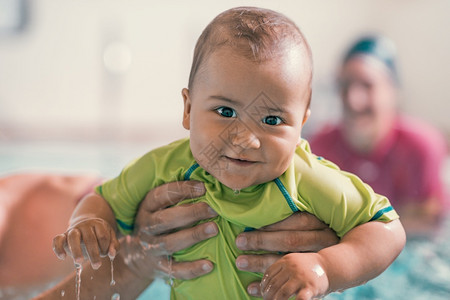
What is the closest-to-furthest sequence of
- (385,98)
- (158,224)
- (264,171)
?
1. (264,171)
2. (158,224)
3. (385,98)

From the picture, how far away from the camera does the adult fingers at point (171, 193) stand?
34.9 inches

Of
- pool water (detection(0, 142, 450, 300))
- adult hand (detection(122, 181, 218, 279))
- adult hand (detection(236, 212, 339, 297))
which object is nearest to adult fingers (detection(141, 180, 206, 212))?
adult hand (detection(122, 181, 218, 279))

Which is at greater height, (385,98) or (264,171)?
(264,171)

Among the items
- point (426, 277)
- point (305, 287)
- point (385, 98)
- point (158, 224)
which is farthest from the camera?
point (385, 98)

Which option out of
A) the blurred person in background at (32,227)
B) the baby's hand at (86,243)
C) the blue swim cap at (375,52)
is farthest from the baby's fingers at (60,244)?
the blue swim cap at (375,52)

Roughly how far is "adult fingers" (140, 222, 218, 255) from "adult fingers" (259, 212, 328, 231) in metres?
0.08

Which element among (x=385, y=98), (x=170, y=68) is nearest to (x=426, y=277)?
(x=385, y=98)

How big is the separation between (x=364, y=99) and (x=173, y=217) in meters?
1.49

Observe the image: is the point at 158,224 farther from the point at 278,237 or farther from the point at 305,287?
the point at 305,287

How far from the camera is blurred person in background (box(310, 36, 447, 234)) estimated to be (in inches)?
82.3

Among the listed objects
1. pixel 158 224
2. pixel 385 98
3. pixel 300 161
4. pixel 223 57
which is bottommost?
pixel 385 98

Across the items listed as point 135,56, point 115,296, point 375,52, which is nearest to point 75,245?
point 115,296

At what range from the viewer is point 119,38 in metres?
4.48

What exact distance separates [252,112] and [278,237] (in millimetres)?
194
